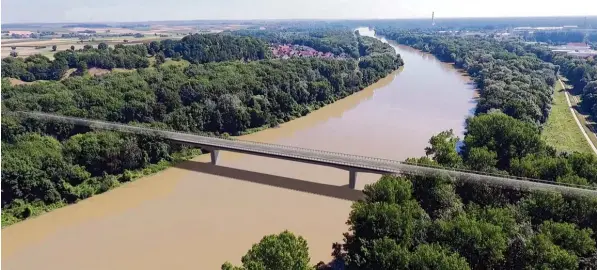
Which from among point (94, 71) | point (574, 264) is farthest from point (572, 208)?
point (94, 71)

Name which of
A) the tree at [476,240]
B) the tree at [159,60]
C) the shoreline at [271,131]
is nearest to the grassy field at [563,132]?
the shoreline at [271,131]

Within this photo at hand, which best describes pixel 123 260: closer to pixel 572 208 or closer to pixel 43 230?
pixel 43 230

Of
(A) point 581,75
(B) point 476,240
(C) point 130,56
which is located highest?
(C) point 130,56

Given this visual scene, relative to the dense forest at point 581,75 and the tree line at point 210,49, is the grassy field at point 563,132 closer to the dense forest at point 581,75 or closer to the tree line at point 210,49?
the dense forest at point 581,75

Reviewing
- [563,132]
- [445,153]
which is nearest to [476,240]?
[445,153]

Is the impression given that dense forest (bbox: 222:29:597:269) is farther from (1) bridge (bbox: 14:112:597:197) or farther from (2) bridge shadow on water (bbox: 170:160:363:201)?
(2) bridge shadow on water (bbox: 170:160:363:201)

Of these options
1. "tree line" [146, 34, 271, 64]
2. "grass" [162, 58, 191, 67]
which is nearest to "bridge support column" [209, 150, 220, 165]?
"grass" [162, 58, 191, 67]

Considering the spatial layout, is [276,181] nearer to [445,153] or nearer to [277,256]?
[445,153]

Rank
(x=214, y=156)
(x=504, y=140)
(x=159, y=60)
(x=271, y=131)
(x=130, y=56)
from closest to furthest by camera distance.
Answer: (x=504, y=140), (x=214, y=156), (x=271, y=131), (x=130, y=56), (x=159, y=60)

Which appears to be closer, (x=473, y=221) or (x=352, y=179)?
(x=473, y=221)
